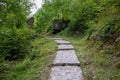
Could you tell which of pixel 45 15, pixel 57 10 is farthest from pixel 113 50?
pixel 45 15

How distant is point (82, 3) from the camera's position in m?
19.1

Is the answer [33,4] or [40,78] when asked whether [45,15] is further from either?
[40,78]

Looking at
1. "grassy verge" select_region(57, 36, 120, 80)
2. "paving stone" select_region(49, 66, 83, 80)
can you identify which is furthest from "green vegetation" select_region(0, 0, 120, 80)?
"paving stone" select_region(49, 66, 83, 80)

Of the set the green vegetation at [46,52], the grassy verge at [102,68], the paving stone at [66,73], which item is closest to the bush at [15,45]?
the green vegetation at [46,52]

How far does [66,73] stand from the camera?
6.15 meters

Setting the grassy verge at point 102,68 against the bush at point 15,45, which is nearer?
the grassy verge at point 102,68

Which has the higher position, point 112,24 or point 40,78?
point 112,24

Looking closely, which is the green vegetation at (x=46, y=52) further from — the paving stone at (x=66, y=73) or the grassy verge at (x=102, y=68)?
the paving stone at (x=66, y=73)

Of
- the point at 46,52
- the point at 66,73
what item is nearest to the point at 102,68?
the point at 66,73

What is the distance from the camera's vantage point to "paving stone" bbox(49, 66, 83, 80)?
5.74 meters

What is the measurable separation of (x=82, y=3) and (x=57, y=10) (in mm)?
8708

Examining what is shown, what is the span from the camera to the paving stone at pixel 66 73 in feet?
18.8

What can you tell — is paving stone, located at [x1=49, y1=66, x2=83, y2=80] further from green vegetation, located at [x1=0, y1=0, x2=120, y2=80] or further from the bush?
the bush

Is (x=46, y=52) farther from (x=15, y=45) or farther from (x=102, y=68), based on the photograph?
(x=102, y=68)
